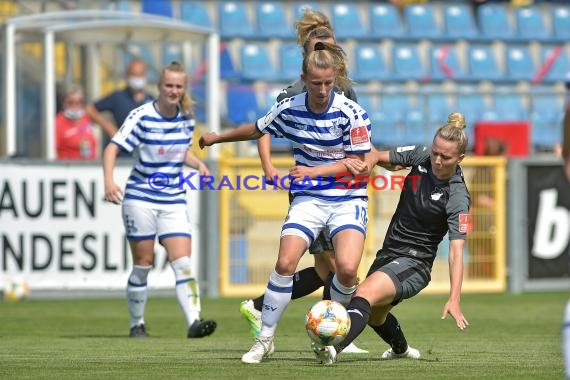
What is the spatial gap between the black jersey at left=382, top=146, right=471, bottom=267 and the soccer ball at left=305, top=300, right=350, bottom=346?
808 mm

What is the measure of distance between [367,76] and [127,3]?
432 centimetres

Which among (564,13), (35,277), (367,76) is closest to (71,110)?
(35,277)

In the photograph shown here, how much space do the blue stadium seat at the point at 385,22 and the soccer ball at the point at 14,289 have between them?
409 inches

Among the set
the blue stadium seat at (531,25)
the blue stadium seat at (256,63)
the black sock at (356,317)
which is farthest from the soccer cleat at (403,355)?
the blue stadium seat at (531,25)

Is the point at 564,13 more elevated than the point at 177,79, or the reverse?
the point at 564,13

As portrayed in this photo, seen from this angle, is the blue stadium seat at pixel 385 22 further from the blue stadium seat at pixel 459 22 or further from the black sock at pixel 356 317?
the black sock at pixel 356 317

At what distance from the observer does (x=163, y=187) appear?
9.99 meters

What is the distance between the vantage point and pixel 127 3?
69.2 feet

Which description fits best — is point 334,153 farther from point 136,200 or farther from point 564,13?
point 564,13

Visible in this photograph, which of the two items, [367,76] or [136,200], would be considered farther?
[367,76]

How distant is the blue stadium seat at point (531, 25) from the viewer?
2345cm

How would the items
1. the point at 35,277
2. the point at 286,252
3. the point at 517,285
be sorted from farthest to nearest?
the point at 517,285
the point at 35,277
the point at 286,252

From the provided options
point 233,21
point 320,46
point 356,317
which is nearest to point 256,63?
point 233,21

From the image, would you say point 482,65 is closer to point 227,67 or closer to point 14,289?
point 227,67
